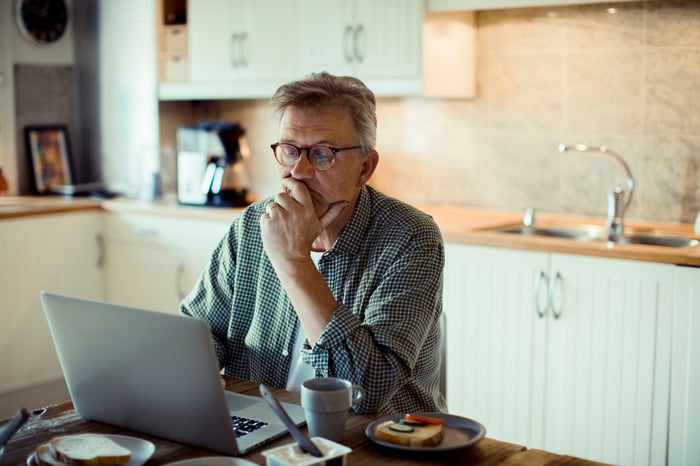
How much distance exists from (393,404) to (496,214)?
200cm

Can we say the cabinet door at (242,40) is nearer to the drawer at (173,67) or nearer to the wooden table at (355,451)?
the drawer at (173,67)

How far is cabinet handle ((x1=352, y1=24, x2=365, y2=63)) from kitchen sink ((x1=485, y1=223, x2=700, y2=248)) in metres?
0.87

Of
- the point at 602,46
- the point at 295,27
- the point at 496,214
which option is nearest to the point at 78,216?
the point at 295,27

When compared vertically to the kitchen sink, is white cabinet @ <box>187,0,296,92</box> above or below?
above

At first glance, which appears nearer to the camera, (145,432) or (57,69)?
(145,432)

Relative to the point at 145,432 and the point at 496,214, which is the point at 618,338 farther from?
the point at 145,432

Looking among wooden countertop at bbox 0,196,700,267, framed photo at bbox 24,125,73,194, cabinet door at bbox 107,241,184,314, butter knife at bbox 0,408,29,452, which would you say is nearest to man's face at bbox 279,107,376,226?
butter knife at bbox 0,408,29,452

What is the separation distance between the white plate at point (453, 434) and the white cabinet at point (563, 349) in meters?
1.46

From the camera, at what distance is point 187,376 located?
1.40 m

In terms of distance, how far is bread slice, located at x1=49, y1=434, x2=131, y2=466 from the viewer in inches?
52.9

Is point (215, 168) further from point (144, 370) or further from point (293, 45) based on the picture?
point (144, 370)

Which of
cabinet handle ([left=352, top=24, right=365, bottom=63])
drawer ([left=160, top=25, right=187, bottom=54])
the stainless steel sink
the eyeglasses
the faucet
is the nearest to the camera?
the eyeglasses

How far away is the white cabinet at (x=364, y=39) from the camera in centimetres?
344

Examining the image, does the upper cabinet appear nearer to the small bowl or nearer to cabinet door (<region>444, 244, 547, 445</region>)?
cabinet door (<region>444, 244, 547, 445</region>)
